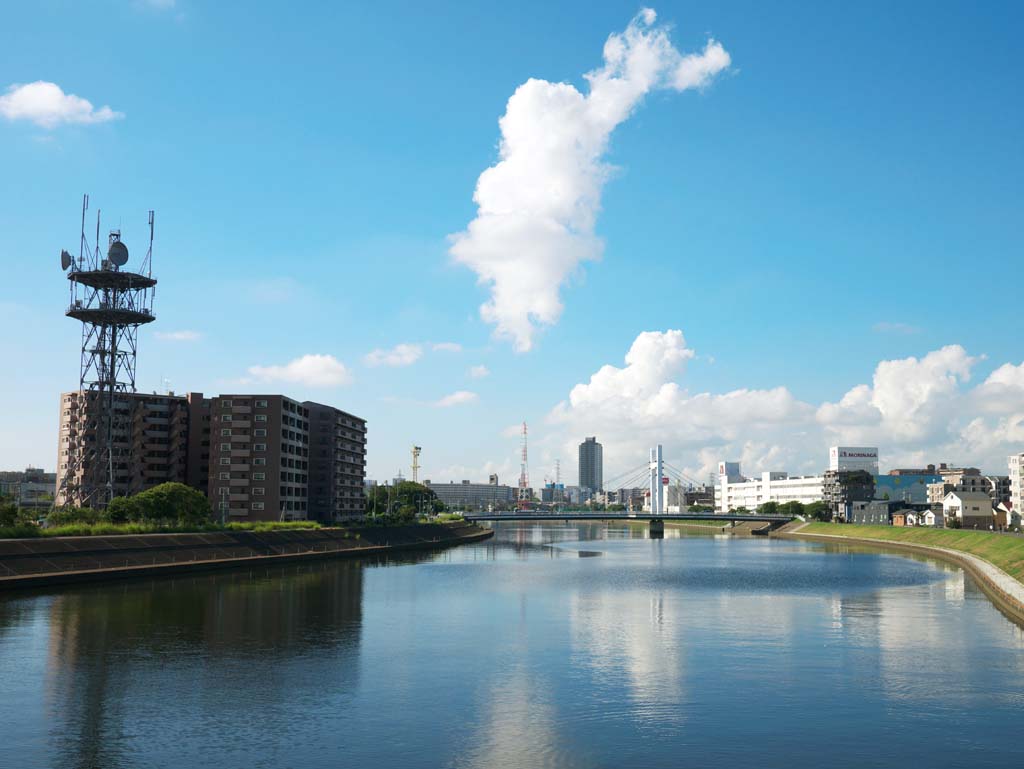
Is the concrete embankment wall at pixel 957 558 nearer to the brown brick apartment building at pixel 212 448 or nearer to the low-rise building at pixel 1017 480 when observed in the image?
the low-rise building at pixel 1017 480

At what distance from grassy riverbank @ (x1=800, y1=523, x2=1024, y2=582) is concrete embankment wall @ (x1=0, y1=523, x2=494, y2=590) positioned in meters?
72.5

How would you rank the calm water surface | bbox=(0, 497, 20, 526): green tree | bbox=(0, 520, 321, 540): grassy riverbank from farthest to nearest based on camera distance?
1. bbox=(0, 497, 20, 526): green tree
2. bbox=(0, 520, 321, 540): grassy riverbank
3. the calm water surface

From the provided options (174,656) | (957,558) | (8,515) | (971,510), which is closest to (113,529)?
(8,515)

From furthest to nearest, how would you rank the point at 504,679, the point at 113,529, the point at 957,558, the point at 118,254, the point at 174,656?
the point at 118,254, the point at 957,558, the point at 113,529, the point at 174,656, the point at 504,679

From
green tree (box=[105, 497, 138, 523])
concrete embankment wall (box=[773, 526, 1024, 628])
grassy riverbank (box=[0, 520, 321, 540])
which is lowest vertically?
concrete embankment wall (box=[773, 526, 1024, 628])

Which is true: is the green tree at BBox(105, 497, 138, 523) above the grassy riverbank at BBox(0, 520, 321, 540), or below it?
above

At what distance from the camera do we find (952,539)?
123000 millimetres

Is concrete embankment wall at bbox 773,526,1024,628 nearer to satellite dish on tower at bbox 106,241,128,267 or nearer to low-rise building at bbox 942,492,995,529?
low-rise building at bbox 942,492,995,529

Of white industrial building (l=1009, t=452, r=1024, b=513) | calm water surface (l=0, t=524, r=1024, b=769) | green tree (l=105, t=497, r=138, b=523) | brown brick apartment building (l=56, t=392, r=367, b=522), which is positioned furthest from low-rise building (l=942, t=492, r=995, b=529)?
green tree (l=105, t=497, r=138, b=523)

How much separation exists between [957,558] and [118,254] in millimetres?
114245

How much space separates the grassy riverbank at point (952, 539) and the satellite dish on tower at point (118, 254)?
110 meters

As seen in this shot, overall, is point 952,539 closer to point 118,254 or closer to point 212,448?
point 212,448

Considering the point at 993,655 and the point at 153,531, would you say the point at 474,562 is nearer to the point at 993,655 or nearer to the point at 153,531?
the point at 153,531

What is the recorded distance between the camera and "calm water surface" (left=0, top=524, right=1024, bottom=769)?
2648 centimetres
